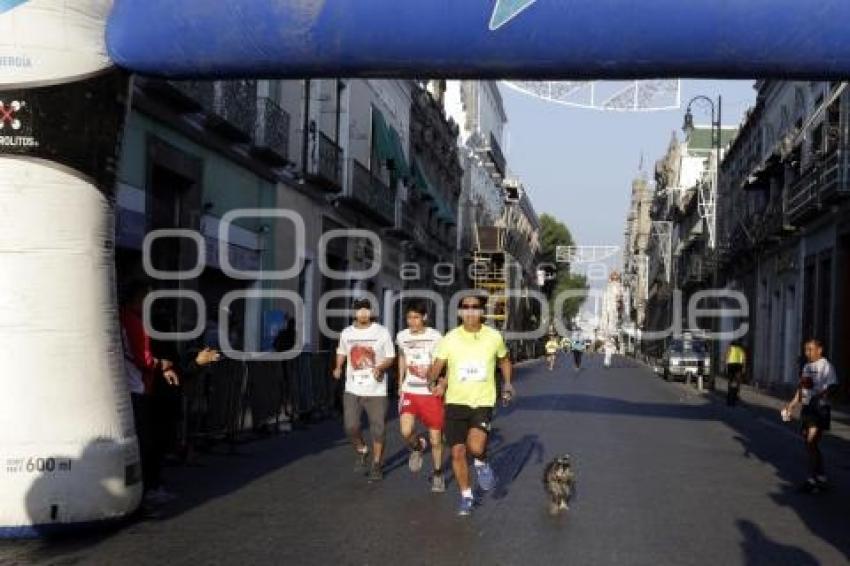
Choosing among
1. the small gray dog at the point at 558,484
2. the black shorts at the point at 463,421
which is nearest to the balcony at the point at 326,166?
the black shorts at the point at 463,421

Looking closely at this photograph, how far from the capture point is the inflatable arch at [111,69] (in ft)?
24.6

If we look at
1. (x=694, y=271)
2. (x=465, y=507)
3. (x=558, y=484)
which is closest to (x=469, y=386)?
Result: (x=465, y=507)

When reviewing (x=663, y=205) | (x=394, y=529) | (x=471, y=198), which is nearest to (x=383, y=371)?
(x=394, y=529)

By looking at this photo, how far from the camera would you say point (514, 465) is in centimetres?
1273

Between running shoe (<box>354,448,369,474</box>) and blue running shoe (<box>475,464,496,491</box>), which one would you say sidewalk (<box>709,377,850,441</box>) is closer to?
running shoe (<box>354,448,369,474</box>)

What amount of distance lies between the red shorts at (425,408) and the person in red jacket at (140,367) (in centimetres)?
277

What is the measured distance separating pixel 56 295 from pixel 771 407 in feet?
74.5

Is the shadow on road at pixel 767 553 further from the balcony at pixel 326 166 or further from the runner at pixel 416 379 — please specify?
the balcony at pixel 326 166

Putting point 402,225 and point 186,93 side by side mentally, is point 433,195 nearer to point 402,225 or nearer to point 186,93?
point 402,225

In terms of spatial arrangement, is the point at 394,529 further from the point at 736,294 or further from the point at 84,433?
the point at 736,294

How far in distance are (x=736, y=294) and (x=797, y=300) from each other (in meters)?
14.7

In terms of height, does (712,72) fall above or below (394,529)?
above

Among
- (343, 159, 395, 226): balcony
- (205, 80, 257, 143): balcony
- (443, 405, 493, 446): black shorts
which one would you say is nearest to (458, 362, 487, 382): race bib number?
(443, 405, 493, 446): black shorts

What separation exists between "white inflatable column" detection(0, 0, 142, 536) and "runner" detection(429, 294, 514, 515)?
8.38 feet
